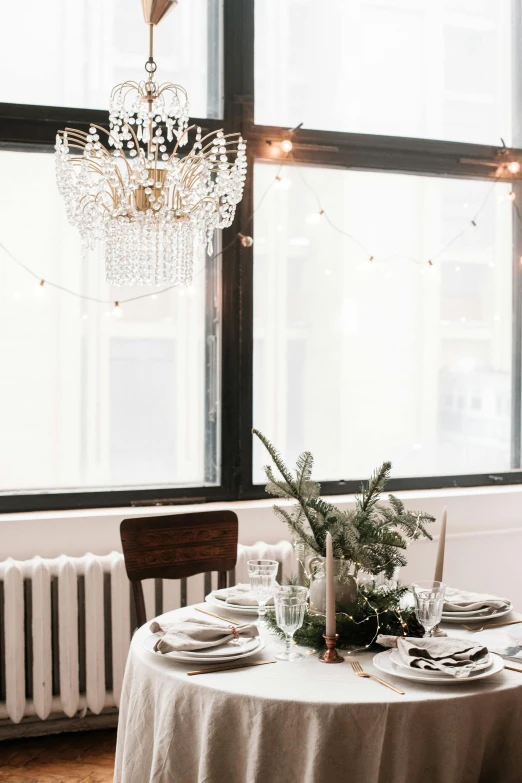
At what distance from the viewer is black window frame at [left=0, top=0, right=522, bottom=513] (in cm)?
313

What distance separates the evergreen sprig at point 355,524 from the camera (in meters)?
1.78

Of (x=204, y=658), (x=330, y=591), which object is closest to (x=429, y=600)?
(x=330, y=591)

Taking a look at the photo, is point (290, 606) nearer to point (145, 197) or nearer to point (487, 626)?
point (487, 626)

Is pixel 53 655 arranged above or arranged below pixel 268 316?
below

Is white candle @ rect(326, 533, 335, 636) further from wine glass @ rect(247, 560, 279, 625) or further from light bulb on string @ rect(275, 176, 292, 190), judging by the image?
light bulb on string @ rect(275, 176, 292, 190)

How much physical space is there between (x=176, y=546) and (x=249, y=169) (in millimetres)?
1721

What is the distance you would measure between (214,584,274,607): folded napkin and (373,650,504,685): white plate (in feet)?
1.45

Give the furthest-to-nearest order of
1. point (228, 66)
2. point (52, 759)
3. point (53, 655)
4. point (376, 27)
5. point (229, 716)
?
point (376, 27) → point (228, 66) → point (53, 655) → point (52, 759) → point (229, 716)

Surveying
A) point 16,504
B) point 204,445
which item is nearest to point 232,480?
point 204,445

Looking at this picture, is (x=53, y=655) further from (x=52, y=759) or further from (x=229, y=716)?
(x=229, y=716)

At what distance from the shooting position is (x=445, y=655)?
5.29 ft

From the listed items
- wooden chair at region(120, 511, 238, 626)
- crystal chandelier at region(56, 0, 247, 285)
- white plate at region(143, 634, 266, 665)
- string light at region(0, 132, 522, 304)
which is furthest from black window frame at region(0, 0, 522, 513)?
white plate at region(143, 634, 266, 665)

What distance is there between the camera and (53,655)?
2.98 metres

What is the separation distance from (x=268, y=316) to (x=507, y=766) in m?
2.23
